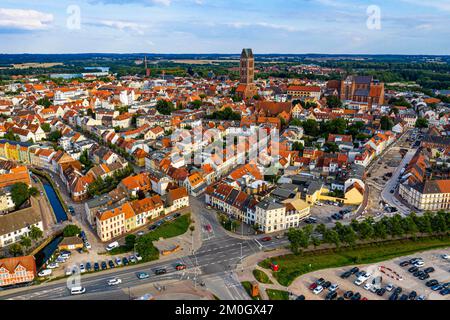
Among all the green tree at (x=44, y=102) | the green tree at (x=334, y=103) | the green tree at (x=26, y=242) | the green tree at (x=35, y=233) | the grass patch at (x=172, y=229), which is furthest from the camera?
the green tree at (x=44, y=102)

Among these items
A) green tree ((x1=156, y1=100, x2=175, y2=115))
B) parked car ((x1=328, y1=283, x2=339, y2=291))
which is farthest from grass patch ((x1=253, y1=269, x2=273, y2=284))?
green tree ((x1=156, y1=100, x2=175, y2=115))

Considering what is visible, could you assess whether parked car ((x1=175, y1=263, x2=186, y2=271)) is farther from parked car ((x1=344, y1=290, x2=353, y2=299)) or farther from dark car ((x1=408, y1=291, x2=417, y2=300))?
dark car ((x1=408, y1=291, x2=417, y2=300))

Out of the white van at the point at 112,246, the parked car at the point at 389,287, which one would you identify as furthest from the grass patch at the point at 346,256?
the white van at the point at 112,246

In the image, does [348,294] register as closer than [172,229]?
Yes

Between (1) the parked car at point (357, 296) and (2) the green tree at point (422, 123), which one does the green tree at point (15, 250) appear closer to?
(1) the parked car at point (357, 296)

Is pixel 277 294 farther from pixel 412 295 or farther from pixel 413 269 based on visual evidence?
pixel 413 269

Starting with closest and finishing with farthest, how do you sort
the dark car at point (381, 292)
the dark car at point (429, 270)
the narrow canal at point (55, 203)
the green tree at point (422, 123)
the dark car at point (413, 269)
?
1. the dark car at point (381, 292)
2. the dark car at point (429, 270)
3. the dark car at point (413, 269)
4. the narrow canal at point (55, 203)
5. the green tree at point (422, 123)

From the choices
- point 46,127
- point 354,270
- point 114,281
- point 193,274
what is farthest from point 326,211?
point 46,127
